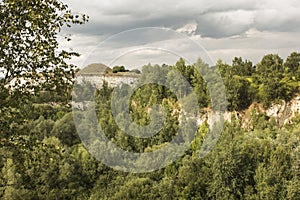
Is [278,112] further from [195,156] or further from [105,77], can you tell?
[105,77]

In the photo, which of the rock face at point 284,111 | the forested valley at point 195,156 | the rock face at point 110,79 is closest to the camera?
the rock face at point 110,79

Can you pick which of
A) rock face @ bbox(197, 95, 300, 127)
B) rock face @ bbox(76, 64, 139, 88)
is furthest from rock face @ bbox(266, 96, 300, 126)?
rock face @ bbox(76, 64, 139, 88)

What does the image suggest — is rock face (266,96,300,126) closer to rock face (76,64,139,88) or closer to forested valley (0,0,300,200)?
forested valley (0,0,300,200)

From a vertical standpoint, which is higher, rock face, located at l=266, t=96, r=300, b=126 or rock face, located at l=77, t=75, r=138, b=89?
rock face, located at l=77, t=75, r=138, b=89

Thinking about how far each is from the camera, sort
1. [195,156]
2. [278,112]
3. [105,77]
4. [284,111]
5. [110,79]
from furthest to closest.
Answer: [278,112]
[284,111]
[195,156]
[110,79]
[105,77]

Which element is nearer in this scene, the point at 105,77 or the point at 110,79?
the point at 105,77

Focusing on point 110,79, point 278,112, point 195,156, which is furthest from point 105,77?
point 278,112

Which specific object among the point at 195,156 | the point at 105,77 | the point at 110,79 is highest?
the point at 105,77

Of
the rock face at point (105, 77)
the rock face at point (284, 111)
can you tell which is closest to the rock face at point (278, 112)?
the rock face at point (284, 111)

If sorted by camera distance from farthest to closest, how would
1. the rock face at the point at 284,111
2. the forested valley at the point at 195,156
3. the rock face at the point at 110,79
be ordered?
the rock face at the point at 284,111 < the forested valley at the point at 195,156 < the rock face at the point at 110,79

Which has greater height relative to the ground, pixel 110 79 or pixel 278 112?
pixel 110 79

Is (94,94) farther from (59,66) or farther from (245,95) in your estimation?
(59,66)

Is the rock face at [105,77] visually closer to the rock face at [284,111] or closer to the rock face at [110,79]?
the rock face at [110,79]

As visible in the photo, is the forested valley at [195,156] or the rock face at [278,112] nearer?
the forested valley at [195,156]
